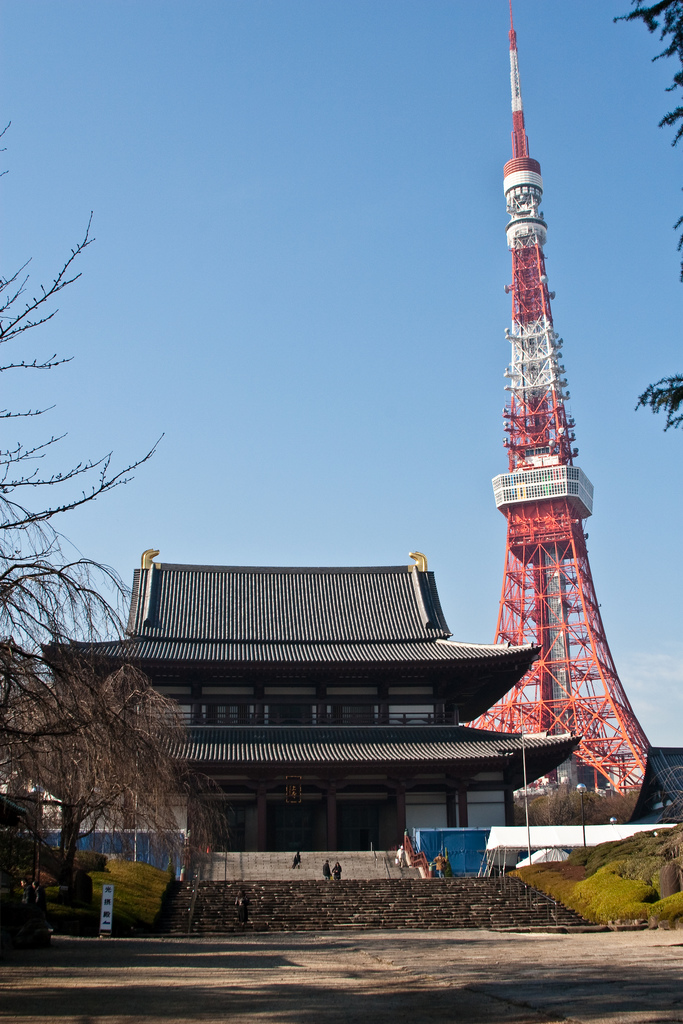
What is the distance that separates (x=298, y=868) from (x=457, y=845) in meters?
5.54

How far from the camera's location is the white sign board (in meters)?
21.7

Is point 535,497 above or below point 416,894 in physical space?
above

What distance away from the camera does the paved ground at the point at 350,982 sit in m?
9.92

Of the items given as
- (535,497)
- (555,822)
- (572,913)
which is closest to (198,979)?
(572,913)

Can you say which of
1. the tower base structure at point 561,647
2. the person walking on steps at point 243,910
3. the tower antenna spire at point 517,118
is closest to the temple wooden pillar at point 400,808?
the person walking on steps at point 243,910

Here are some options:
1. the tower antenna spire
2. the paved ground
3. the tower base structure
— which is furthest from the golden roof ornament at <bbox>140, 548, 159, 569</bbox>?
the tower antenna spire

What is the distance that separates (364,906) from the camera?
92.2 ft

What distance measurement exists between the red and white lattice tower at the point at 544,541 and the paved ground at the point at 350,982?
198 ft

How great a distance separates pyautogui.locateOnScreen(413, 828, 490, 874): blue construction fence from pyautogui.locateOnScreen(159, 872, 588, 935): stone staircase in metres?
3.07

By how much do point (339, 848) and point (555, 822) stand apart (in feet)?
91.9

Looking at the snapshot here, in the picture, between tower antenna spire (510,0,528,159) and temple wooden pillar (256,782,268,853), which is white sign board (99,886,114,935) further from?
tower antenna spire (510,0,528,159)

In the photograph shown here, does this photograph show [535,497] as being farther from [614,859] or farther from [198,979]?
[198,979]

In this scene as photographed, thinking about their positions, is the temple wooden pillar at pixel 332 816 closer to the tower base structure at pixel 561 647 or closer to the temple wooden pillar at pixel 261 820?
the temple wooden pillar at pixel 261 820

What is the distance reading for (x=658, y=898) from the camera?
24500 mm
